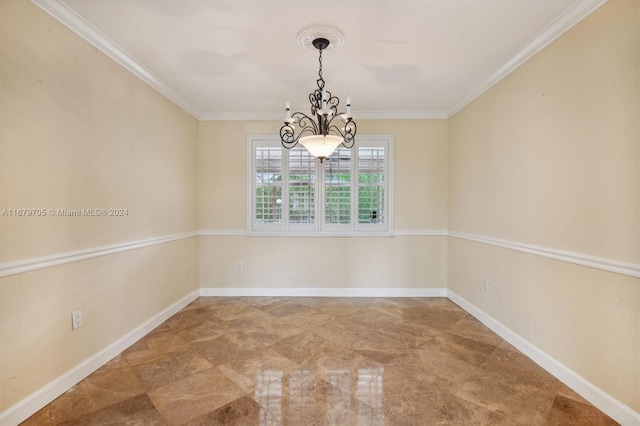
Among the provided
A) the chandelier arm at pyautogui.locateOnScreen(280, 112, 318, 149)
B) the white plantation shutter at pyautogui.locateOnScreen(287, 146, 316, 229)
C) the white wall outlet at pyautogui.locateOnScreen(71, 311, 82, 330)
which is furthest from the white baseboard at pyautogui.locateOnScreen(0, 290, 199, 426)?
the chandelier arm at pyautogui.locateOnScreen(280, 112, 318, 149)

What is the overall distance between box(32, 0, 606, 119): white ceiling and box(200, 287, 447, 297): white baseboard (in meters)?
2.64

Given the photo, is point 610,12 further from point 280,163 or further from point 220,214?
point 220,214

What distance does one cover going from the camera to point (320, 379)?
7.11ft

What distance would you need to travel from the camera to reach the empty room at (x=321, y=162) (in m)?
1.77

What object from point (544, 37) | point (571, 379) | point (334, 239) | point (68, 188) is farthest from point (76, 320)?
point (544, 37)

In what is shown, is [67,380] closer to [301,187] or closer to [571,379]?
[301,187]

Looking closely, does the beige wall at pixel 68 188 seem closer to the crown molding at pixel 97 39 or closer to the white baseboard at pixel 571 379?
the crown molding at pixel 97 39

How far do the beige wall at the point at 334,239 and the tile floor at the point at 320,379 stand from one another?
0.94m

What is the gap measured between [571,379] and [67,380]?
3.62m

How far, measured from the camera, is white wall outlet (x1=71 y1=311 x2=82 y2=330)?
82.9 inches

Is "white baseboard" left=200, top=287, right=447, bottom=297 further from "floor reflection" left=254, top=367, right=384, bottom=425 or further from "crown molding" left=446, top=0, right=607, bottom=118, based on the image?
"crown molding" left=446, top=0, right=607, bottom=118

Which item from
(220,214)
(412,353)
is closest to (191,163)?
(220,214)

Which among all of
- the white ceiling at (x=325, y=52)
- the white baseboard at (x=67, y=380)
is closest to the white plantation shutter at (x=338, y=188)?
the white ceiling at (x=325, y=52)

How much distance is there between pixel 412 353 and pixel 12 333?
2.85m
